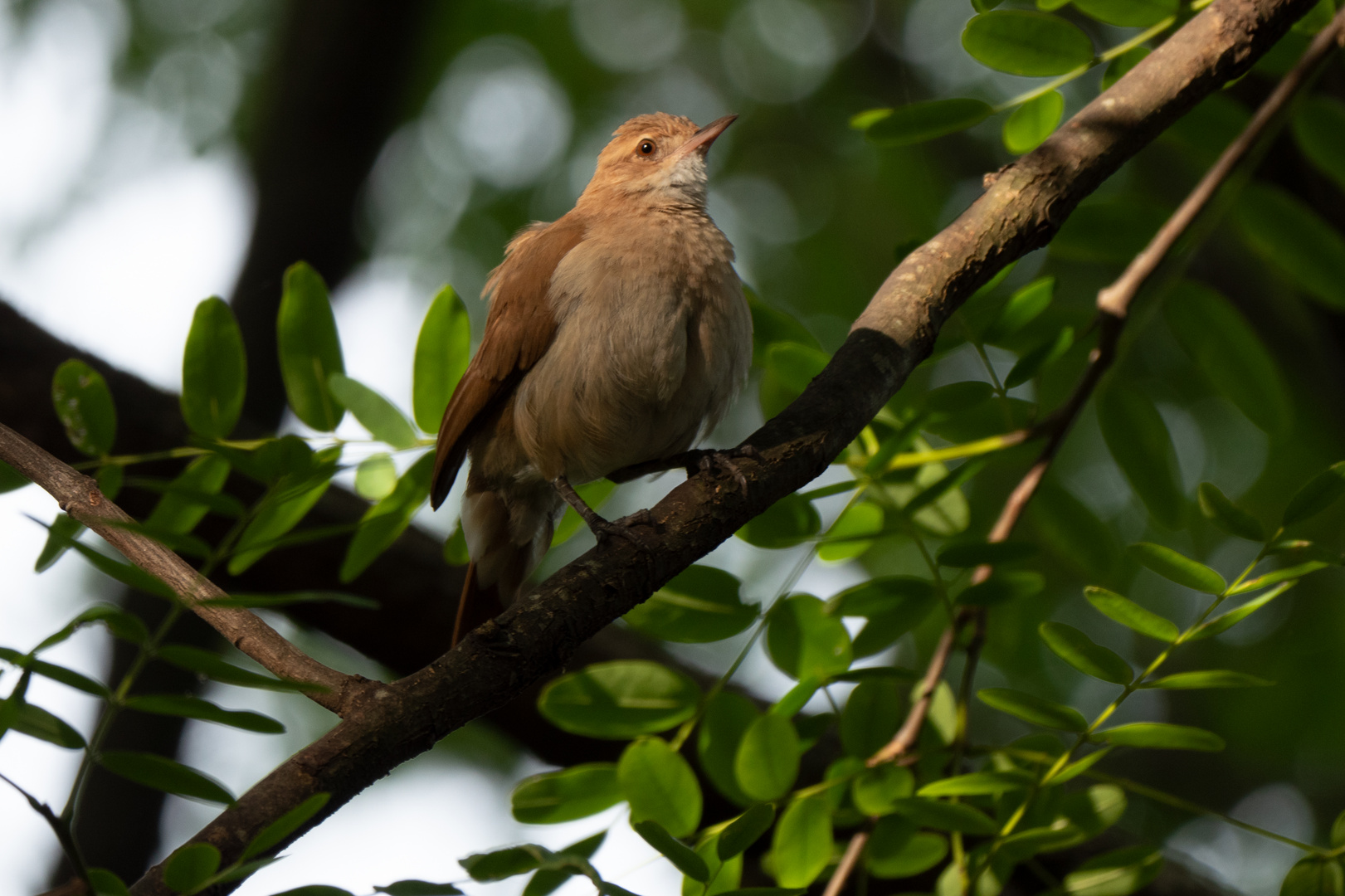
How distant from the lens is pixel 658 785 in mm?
2465

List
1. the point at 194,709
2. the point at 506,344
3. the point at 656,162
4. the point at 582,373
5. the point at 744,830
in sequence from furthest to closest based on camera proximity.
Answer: the point at 656,162
the point at 506,344
the point at 582,373
the point at 744,830
the point at 194,709

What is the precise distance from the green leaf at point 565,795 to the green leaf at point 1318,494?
1.76 m

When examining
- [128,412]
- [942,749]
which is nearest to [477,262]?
[128,412]

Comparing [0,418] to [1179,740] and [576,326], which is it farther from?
[1179,740]

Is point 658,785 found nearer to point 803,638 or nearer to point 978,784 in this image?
point 803,638

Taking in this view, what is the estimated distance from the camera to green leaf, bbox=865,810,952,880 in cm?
259

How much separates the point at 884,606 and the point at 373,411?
172 cm

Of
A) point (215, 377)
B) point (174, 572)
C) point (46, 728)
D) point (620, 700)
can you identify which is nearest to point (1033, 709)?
point (620, 700)

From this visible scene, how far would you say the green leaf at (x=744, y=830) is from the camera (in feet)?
6.63

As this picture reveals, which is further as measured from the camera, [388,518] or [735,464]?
[388,518]

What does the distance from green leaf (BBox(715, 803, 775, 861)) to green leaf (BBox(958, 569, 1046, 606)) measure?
0.95m

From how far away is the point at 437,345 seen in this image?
344 cm

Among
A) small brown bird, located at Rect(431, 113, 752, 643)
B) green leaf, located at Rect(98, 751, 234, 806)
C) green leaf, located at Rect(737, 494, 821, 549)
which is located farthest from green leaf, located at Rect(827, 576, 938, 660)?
green leaf, located at Rect(98, 751, 234, 806)

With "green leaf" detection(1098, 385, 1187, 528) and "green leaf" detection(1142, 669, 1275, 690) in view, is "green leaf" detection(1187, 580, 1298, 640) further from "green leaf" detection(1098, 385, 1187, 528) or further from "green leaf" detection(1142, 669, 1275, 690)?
"green leaf" detection(1098, 385, 1187, 528)
